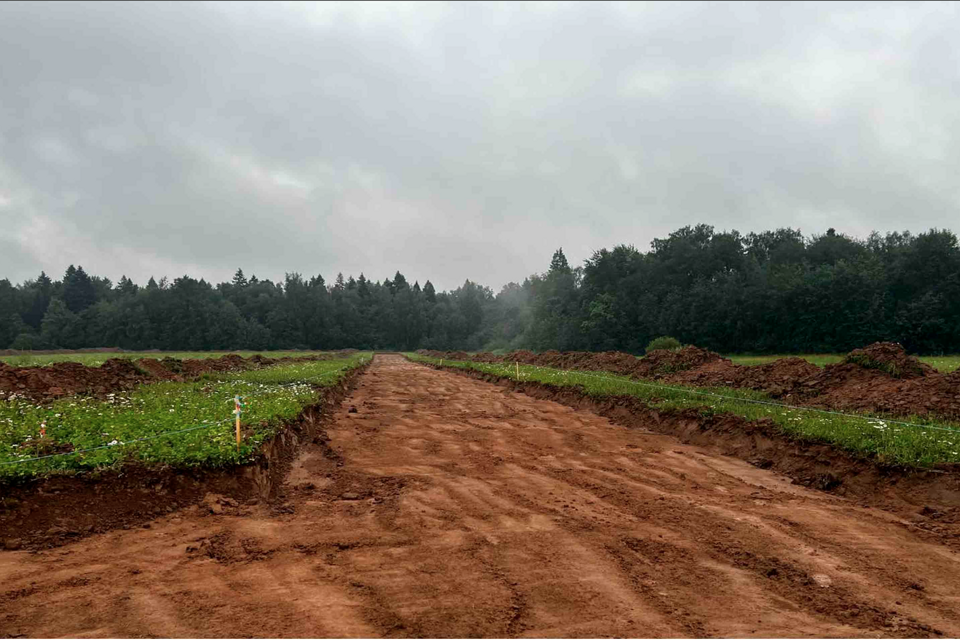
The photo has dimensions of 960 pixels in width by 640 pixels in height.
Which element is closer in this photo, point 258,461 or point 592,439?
A: point 258,461

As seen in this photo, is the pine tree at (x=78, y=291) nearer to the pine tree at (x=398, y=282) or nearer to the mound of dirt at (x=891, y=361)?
the pine tree at (x=398, y=282)

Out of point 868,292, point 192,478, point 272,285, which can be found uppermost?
point 272,285

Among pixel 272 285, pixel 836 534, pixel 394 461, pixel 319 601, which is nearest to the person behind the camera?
pixel 319 601

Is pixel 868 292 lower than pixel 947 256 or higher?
lower

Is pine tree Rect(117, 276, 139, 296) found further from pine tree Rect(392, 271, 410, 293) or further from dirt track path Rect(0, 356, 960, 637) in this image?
dirt track path Rect(0, 356, 960, 637)

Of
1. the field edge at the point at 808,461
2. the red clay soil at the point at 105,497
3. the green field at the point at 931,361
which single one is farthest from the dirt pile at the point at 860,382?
the red clay soil at the point at 105,497

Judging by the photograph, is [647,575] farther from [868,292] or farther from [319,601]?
[868,292]

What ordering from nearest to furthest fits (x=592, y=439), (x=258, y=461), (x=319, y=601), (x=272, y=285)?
(x=319, y=601), (x=258, y=461), (x=592, y=439), (x=272, y=285)

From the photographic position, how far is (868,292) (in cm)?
5272

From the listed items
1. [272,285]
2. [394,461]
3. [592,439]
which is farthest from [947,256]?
[272,285]

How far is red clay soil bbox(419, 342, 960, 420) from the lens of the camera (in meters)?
10.5

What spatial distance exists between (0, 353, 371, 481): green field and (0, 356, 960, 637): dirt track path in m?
1.12

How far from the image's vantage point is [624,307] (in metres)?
68.0

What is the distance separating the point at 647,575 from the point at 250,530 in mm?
4187
